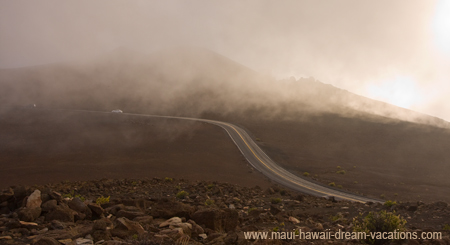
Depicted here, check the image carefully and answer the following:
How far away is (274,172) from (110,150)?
29649 millimetres

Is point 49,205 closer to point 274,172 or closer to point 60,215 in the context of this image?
point 60,215

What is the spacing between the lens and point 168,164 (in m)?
43.8

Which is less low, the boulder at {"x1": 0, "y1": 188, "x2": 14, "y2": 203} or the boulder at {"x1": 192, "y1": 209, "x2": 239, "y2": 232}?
the boulder at {"x1": 192, "y1": 209, "x2": 239, "y2": 232}

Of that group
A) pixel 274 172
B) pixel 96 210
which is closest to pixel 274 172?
pixel 274 172

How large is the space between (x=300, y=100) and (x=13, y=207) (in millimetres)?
105655

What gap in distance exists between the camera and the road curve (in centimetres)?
3266

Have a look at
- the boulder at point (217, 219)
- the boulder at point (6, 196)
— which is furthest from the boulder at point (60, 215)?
the boulder at point (217, 219)

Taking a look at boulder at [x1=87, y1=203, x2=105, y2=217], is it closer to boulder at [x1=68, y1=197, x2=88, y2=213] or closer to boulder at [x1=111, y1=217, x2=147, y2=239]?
boulder at [x1=68, y1=197, x2=88, y2=213]

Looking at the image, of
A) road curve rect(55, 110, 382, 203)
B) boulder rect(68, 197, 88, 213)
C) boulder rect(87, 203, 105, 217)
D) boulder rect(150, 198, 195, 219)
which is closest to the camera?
boulder rect(68, 197, 88, 213)

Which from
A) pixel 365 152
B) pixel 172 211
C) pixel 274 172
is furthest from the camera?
pixel 365 152

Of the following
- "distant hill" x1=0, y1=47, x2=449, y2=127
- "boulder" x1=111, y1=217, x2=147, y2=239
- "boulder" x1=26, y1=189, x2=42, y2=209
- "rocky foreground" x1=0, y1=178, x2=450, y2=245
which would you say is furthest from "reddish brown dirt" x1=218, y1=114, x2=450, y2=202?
"boulder" x1=26, y1=189, x2=42, y2=209

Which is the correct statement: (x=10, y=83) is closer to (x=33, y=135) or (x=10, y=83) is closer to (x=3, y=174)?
(x=33, y=135)

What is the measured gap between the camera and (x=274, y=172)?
44094 millimetres

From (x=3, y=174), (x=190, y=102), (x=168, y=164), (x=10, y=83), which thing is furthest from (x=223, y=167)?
(x=10, y=83)
